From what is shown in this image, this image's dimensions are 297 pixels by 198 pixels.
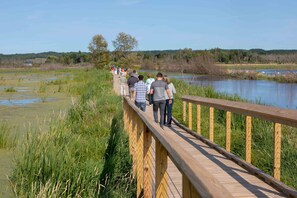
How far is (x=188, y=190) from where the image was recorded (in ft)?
6.24

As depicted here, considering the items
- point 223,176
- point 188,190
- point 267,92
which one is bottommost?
point 267,92

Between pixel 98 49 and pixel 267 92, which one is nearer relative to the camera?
pixel 267 92

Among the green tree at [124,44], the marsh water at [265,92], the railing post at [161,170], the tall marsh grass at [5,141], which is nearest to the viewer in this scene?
the railing post at [161,170]

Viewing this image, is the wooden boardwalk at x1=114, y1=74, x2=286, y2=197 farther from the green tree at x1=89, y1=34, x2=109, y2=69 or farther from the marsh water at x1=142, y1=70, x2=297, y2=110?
the green tree at x1=89, y1=34, x2=109, y2=69

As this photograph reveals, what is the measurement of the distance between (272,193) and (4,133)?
24.6 ft

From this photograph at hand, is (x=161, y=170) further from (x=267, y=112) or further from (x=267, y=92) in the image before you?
(x=267, y=92)

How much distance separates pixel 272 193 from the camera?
16.4ft

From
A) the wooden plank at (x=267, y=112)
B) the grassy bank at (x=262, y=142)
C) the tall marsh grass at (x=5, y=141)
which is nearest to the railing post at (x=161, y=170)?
the wooden plank at (x=267, y=112)

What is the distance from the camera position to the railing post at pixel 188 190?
1.76 meters

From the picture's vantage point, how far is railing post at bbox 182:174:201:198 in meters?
1.76

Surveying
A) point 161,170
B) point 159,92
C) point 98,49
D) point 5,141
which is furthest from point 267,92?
point 98,49

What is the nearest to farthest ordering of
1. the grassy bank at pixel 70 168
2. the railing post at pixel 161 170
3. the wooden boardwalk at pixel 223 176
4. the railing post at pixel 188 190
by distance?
the railing post at pixel 188 190 < the railing post at pixel 161 170 < the wooden boardwalk at pixel 223 176 < the grassy bank at pixel 70 168

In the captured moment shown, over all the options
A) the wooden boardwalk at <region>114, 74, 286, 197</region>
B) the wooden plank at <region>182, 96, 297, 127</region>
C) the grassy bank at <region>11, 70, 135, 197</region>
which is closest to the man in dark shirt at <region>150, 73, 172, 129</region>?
the grassy bank at <region>11, 70, 135, 197</region>

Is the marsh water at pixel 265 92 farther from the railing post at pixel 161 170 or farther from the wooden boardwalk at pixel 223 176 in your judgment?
the railing post at pixel 161 170
